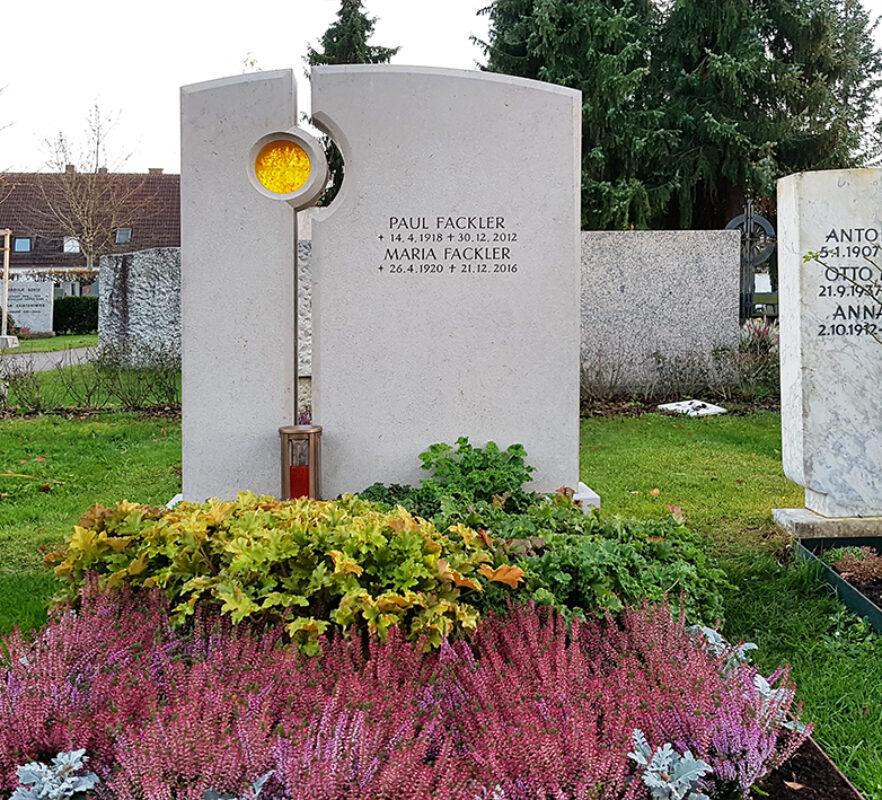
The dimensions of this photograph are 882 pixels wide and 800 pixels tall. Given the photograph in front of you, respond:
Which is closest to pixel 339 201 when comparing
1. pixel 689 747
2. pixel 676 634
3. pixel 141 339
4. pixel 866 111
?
pixel 676 634

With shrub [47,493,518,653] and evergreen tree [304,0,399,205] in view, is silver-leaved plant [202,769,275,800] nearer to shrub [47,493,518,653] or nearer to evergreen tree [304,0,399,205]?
shrub [47,493,518,653]

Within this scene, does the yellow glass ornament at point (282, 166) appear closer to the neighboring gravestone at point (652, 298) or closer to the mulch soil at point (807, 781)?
the mulch soil at point (807, 781)

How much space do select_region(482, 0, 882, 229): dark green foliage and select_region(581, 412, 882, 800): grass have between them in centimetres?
1014

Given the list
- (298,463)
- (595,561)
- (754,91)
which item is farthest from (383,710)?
(754,91)

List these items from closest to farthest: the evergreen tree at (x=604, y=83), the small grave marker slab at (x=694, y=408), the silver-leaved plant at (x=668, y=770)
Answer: the silver-leaved plant at (x=668, y=770) < the small grave marker slab at (x=694, y=408) < the evergreen tree at (x=604, y=83)

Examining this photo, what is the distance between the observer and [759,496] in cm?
654

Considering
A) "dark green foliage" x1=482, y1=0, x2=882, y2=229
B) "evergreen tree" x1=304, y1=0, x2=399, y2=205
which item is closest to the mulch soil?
"dark green foliage" x1=482, y1=0, x2=882, y2=229

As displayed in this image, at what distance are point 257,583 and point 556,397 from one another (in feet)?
8.52

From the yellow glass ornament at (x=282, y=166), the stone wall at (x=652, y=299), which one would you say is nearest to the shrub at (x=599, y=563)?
the yellow glass ornament at (x=282, y=166)

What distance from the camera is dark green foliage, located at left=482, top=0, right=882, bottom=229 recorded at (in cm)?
1859

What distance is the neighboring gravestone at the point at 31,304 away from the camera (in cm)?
2541

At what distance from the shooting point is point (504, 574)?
3113 mm

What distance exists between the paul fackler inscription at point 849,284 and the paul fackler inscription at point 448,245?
1.66 metres

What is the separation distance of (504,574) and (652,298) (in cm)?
963
